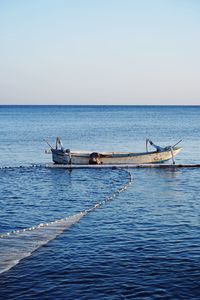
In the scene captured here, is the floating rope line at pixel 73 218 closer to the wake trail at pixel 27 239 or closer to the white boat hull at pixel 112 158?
the wake trail at pixel 27 239

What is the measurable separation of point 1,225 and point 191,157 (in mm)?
34404

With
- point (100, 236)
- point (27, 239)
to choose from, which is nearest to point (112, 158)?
point (100, 236)

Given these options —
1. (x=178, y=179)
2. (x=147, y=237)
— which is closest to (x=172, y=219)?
(x=147, y=237)

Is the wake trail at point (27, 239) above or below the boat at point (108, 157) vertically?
below

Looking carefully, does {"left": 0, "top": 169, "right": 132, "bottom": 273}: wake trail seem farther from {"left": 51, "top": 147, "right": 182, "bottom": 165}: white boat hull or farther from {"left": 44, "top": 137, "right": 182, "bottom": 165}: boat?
{"left": 51, "top": 147, "right": 182, "bottom": 165}: white boat hull

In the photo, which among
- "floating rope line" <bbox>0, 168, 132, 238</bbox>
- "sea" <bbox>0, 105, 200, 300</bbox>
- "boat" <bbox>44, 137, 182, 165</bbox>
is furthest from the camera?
"boat" <bbox>44, 137, 182, 165</bbox>

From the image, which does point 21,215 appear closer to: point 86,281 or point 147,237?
point 147,237

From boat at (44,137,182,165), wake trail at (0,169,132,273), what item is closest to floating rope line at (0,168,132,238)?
wake trail at (0,169,132,273)

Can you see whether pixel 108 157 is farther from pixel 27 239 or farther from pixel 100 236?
pixel 27 239

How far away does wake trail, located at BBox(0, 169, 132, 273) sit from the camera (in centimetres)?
1770

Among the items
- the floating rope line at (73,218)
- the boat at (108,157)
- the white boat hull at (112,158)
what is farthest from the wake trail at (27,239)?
the white boat hull at (112,158)

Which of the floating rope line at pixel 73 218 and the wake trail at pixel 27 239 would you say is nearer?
the wake trail at pixel 27 239

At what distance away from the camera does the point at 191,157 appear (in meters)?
53.5

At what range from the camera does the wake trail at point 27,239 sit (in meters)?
17.7
